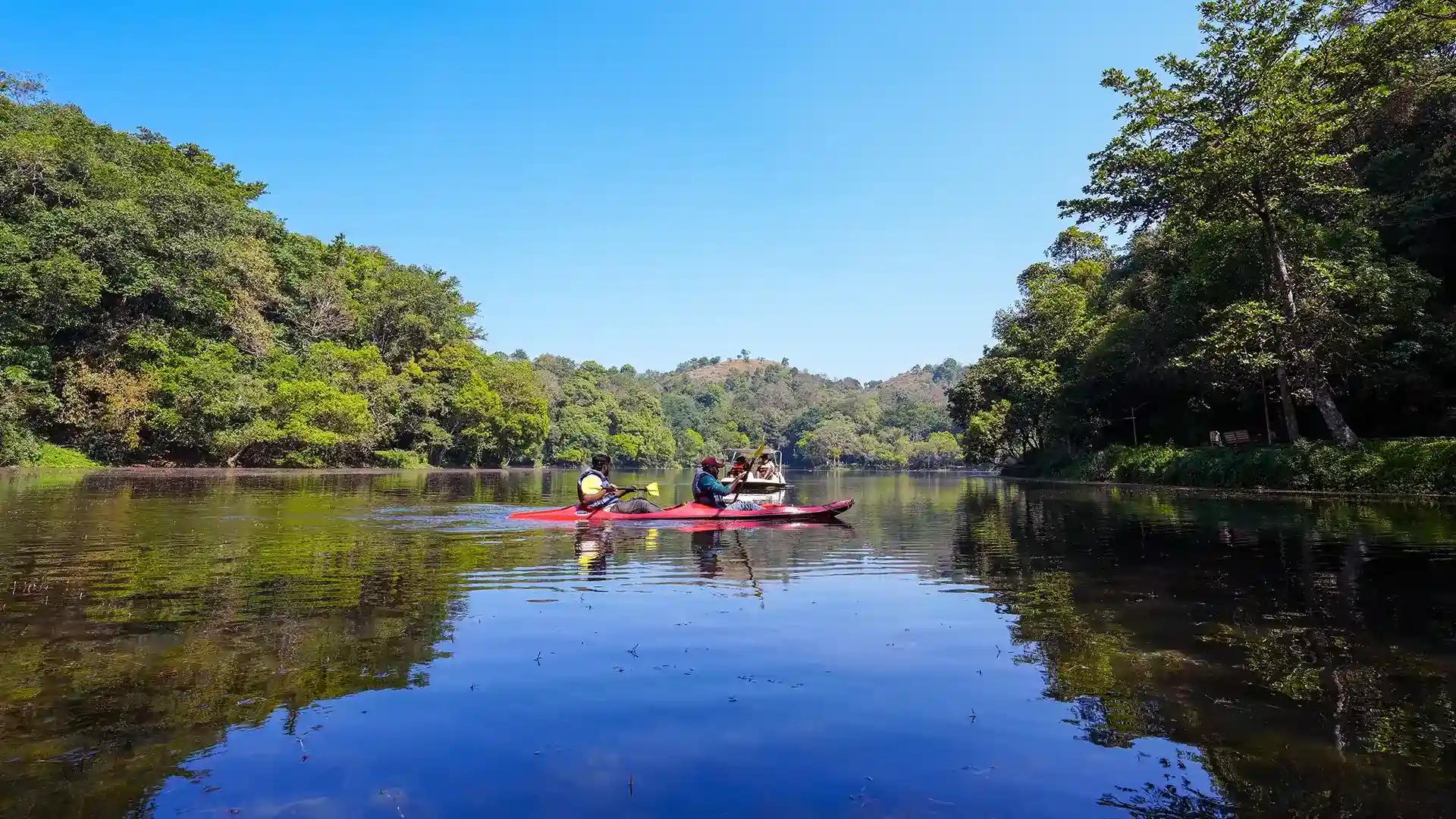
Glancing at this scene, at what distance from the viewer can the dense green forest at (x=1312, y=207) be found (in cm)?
2798

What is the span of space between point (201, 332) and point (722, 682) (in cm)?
5798

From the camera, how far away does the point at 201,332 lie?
176ft

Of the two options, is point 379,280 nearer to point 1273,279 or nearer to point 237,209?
point 237,209

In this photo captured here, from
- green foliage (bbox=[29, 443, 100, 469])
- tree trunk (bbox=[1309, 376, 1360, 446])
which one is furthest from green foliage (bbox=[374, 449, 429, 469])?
tree trunk (bbox=[1309, 376, 1360, 446])

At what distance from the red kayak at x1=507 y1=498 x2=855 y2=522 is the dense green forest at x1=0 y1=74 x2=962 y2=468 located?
36642mm

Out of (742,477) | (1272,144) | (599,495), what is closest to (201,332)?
(599,495)

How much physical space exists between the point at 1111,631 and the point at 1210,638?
0.85 meters

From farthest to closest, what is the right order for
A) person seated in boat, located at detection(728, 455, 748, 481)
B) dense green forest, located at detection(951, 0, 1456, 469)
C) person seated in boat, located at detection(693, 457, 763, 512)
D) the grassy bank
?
1. dense green forest, located at detection(951, 0, 1456, 469)
2. the grassy bank
3. person seated in boat, located at detection(728, 455, 748, 481)
4. person seated in boat, located at detection(693, 457, 763, 512)

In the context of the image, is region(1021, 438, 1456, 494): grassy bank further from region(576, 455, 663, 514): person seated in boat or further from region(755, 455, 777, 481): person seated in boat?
region(576, 455, 663, 514): person seated in boat

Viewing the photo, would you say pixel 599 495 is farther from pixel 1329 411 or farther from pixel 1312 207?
pixel 1312 207

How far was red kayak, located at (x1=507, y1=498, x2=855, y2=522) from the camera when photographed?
2008cm

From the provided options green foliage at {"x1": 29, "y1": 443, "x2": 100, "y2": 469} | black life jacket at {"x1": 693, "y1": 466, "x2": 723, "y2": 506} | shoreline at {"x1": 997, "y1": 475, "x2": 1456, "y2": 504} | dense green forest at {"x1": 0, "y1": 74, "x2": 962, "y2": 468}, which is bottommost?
shoreline at {"x1": 997, "y1": 475, "x2": 1456, "y2": 504}

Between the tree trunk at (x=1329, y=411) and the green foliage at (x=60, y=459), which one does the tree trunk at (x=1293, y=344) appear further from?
the green foliage at (x=60, y=459)

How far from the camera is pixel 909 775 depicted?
15.7 ft
